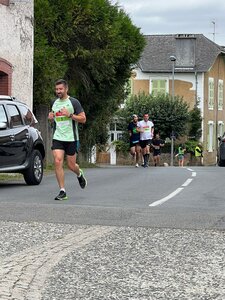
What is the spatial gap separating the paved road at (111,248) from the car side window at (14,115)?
2.49 m

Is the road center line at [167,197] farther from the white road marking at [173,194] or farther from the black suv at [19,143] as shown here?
the black suv at [19,143]

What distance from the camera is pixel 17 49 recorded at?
22.7 m

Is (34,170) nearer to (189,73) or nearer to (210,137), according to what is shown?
(189,73)

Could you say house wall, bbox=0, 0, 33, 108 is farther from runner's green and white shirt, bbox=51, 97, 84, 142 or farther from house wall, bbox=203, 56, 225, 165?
house wall, bbox=203, 56, 225, 165

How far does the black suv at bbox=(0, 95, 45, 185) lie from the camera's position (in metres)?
15.8

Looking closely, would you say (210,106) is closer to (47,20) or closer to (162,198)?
(47,20)

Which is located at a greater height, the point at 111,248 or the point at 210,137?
the point at 210,137

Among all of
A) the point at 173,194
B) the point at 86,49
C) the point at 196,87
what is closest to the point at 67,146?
the point at 173,194

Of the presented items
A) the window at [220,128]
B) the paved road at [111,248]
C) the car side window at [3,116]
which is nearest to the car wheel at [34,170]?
the car side window at [3,116]

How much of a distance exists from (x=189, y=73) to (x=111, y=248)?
54062mm

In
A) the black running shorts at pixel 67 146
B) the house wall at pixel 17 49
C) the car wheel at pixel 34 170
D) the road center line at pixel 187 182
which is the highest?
the house wall at pixel 17 49

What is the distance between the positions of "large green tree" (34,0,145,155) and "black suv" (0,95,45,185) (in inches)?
301

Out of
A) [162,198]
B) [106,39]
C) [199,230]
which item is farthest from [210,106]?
[199,230]

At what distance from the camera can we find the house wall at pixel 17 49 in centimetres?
2208
